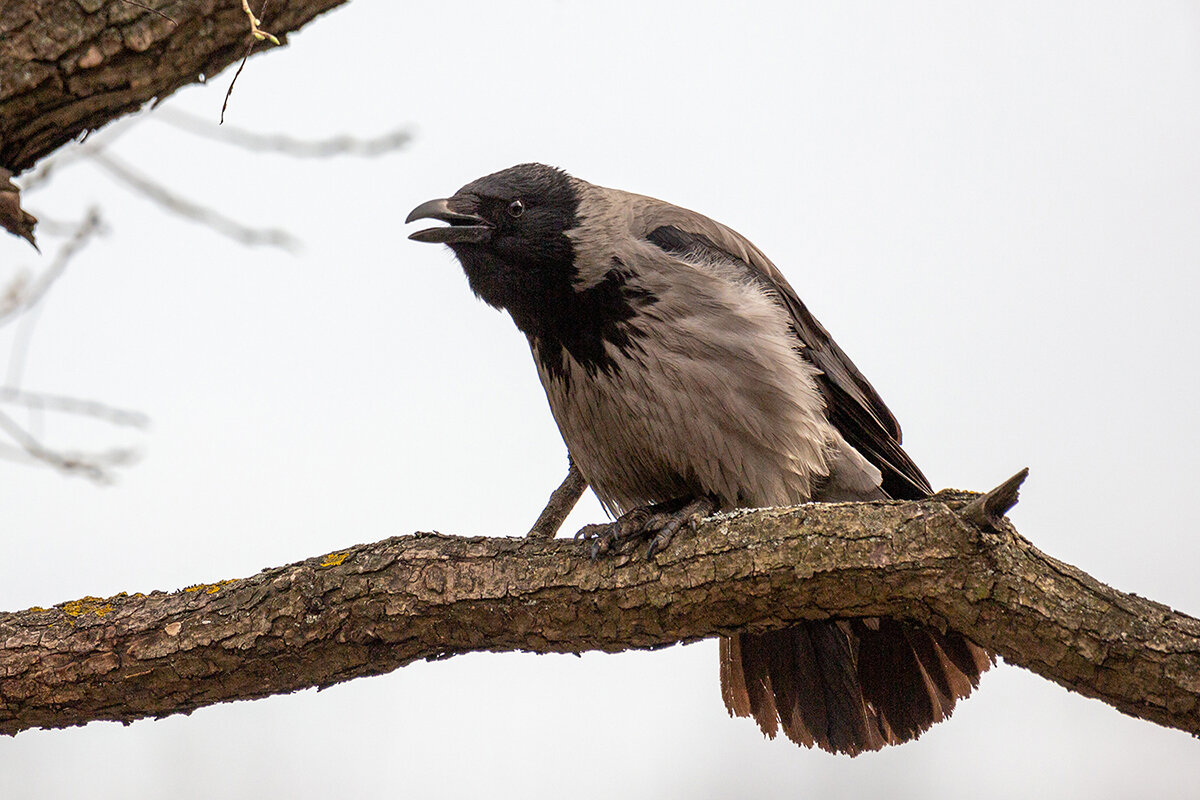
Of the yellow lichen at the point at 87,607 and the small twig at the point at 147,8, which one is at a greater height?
the small twig at the point at 147,8

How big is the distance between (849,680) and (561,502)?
1229 millimetres

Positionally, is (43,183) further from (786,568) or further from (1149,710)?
(1149,710)

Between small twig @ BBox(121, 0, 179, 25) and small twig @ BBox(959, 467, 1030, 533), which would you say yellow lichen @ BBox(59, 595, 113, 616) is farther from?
small twig @ BBox(959, 467, 1030, 533)

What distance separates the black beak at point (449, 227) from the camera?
3.93 m

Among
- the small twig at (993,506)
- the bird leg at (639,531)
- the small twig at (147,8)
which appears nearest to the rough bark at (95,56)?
the small twig at (147,8)

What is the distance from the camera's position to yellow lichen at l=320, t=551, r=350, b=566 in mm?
3057

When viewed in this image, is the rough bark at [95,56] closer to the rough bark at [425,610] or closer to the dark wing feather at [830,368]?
the rough bark at [425,610]

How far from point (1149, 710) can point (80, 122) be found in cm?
307

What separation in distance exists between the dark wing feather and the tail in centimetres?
64

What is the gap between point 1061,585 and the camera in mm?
2486

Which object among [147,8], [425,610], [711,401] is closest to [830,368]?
[711,401]

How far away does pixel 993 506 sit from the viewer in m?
2.47

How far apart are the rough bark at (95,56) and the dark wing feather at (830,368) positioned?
4.75 ft

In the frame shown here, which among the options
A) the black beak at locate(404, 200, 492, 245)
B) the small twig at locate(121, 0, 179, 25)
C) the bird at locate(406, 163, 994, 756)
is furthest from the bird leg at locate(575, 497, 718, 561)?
the small twig at locate(121, 0, 179, 25)
